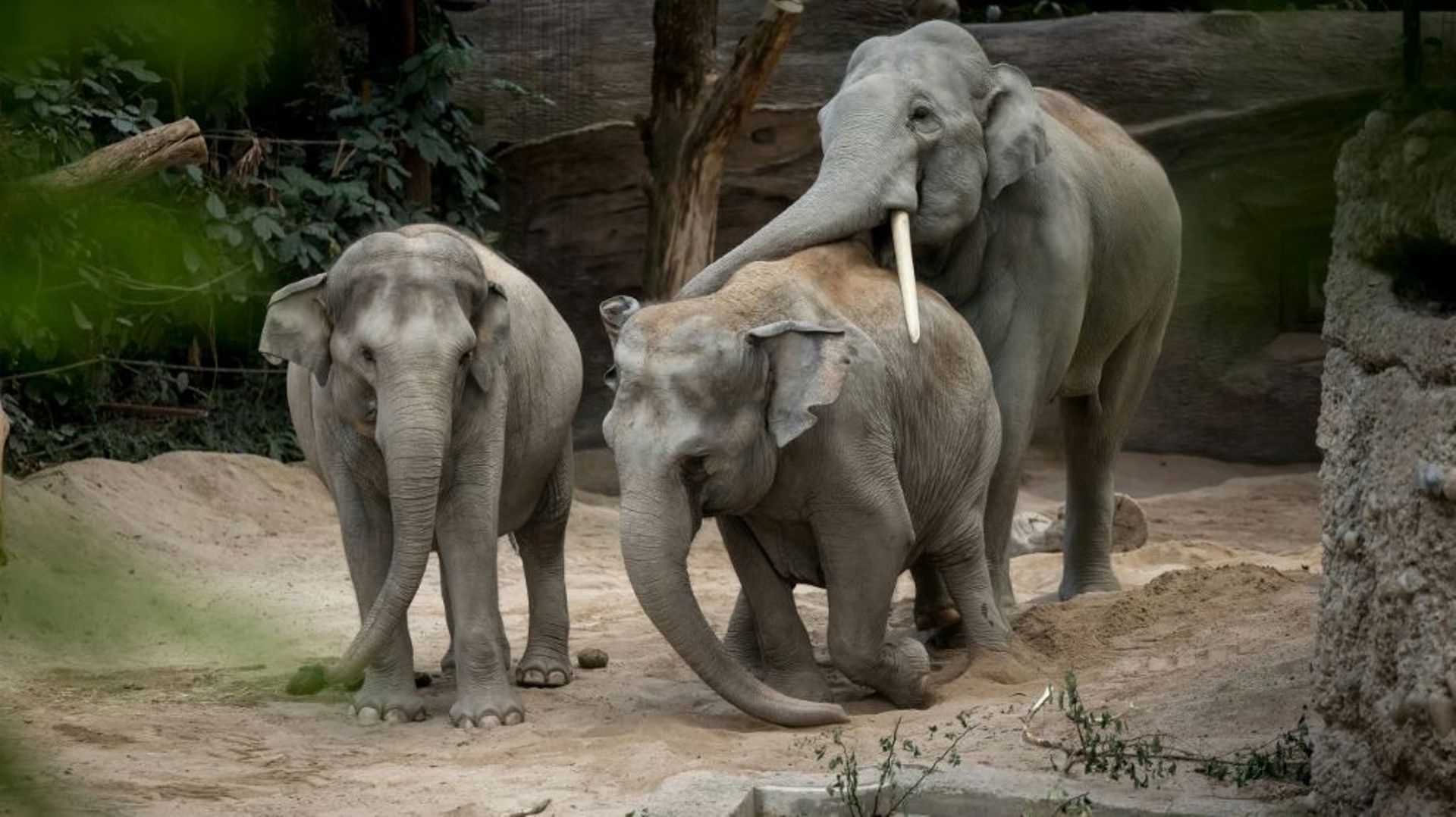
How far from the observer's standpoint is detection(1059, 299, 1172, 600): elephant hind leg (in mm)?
9383

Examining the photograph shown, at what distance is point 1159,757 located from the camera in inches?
199

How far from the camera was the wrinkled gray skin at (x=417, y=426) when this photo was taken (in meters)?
6.45

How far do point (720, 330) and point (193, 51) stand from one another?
17.4 ft

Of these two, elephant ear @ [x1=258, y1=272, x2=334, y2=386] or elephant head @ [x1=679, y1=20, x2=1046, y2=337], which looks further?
elephant head @ [x1=679, y1=20, x2=1046, y2=337]

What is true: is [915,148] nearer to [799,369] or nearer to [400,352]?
[799,369]

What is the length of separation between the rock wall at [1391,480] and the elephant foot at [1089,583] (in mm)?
4665

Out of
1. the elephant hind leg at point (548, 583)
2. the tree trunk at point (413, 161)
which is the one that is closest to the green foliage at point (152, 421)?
the tree trunk at point (413, 161)

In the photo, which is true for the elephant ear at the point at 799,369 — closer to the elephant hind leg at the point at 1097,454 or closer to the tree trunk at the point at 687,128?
the elephant hind leg at the point at 1097,454

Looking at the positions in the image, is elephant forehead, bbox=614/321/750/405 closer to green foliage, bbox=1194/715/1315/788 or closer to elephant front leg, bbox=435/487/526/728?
elephant front leg, bbox=435/487/526/728

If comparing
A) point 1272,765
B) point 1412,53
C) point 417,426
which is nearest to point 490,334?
point 417,426

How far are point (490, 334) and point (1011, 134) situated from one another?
2350 mm

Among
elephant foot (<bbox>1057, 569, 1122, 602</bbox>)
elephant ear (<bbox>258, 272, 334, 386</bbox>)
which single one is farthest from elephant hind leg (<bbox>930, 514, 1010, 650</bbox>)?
elephant ear (<bbox>258, 272, 334, 386</bbox>)

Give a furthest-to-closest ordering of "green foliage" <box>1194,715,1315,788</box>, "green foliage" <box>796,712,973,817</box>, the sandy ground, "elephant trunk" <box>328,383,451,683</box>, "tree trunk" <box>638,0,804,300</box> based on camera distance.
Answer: "tree trunk" <box>638,0,804,300</box> → "elephant trunk" <box>328,383,451,683</box> → the sandy ground → "green foliage" <box>1194,715,1315,788</box> → "green foliage" <box>796,712,973,817</box>

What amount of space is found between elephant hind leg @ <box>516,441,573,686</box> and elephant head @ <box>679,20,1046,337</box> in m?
1.07
